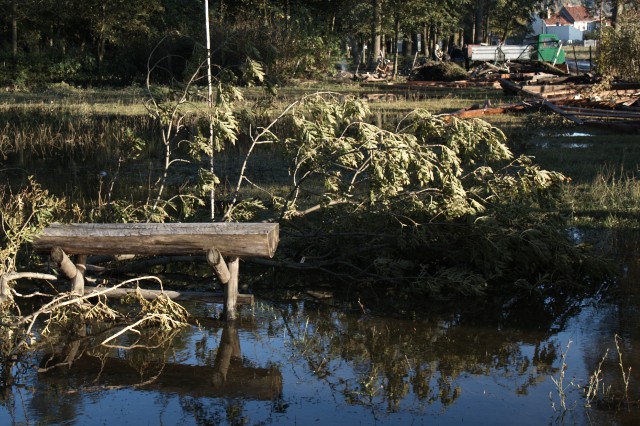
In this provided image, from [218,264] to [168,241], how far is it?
0.47 m

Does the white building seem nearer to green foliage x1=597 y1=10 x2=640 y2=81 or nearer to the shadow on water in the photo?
green foliage x1=597 y1=10 x2=640 y2=81

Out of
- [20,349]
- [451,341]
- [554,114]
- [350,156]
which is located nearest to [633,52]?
[554,114]

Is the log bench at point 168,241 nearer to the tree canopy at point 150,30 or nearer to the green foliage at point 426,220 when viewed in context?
the green foliage at point 426,220

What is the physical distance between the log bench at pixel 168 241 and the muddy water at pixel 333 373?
69cm

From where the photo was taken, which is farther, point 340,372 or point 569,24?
point 569,24

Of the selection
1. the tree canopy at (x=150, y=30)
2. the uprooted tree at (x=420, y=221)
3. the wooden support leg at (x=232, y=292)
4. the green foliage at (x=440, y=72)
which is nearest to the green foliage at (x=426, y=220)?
the uprooted tree at (x=420, y=221)

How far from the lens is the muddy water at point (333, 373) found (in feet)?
20.3

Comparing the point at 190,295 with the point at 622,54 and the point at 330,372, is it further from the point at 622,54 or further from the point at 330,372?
the point at 622,54

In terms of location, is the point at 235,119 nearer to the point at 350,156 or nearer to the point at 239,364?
the point at 350,156

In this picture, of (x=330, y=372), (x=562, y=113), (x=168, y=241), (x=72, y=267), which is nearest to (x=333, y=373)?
(x=330, y=372)

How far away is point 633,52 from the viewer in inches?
1138

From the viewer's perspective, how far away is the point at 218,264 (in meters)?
7.79

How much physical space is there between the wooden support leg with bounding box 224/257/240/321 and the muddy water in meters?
0.13

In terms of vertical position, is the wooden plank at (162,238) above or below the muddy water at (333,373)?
above
